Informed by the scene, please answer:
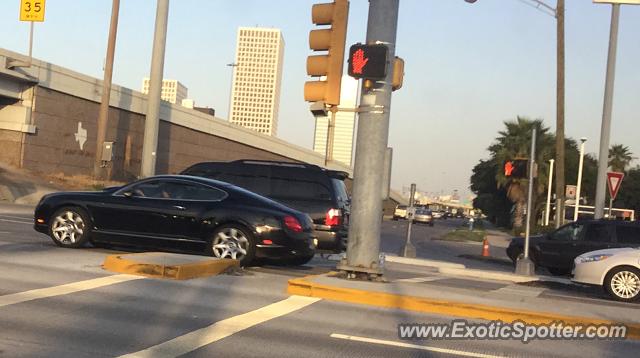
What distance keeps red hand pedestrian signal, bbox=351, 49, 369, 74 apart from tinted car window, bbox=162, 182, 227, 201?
3447 mm

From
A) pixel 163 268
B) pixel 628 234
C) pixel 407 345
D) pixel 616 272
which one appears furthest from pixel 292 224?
pixel 628 234

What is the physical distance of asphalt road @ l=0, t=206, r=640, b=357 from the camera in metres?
6.34

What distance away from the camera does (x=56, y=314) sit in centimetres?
727

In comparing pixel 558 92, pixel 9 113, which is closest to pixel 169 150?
pixel 9 113

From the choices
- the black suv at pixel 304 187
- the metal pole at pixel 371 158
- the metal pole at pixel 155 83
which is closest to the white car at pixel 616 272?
the black suv at pixel 304 187

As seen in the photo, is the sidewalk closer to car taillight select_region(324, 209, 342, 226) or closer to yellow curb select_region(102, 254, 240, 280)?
yellow curb select_region(102, 254, 240, 280)

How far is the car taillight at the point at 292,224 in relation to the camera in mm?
11680

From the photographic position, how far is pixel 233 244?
1166cm

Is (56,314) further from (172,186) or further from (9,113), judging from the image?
(9,113)

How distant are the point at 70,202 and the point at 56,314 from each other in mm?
5240

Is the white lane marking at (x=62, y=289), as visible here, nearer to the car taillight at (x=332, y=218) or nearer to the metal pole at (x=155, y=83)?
the car taillight at (x=332, y=218)

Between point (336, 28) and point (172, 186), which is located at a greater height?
point (336, 28)

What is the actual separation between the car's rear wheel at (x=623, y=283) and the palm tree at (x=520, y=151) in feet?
132

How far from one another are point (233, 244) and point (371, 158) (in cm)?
295
